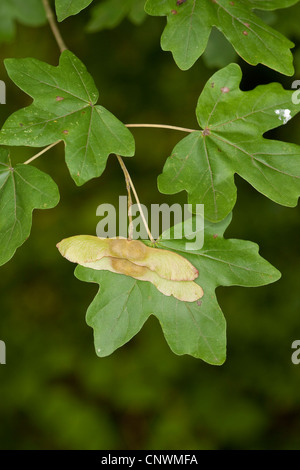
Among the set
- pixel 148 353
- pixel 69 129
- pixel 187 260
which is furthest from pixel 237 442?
pixel 69 129

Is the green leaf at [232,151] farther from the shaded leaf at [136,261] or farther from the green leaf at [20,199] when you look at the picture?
the green leaf at [20,199]

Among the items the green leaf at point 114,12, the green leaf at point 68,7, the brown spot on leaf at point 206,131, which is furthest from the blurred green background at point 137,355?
the green leaf at point 68,7

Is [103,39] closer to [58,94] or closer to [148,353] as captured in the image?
[148,353]

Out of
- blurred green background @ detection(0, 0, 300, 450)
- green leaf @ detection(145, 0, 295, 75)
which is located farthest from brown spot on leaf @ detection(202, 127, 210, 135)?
blurred green background @ detection(0, 0, 300, 450)

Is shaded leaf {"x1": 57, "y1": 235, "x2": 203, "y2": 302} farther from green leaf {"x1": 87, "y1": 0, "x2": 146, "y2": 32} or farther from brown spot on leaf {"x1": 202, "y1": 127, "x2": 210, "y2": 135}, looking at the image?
green leaf {"x1": 87, "y1": 0, "x2": 146, "y2": 32}

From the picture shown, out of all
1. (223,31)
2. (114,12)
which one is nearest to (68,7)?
(223,31)
